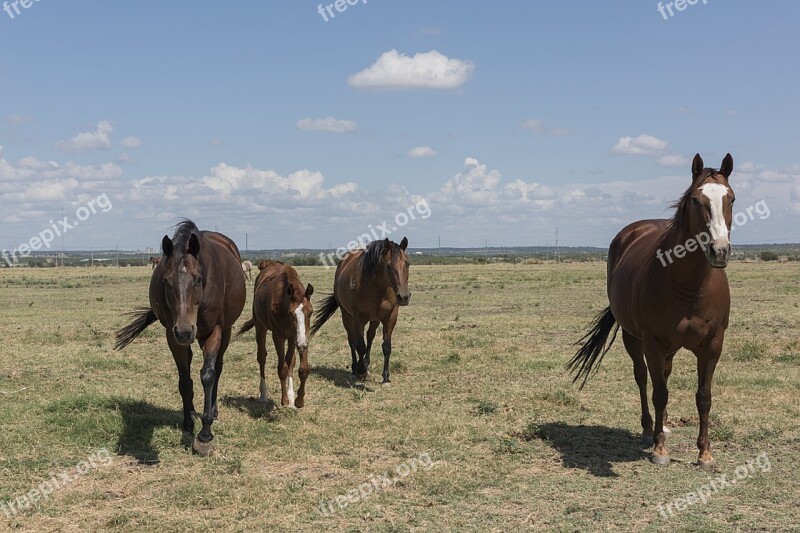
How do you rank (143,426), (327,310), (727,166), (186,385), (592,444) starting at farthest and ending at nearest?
1. (327,310)
2. (143,426)
3. (186,385)
4. (592,444)
5. (727,166)

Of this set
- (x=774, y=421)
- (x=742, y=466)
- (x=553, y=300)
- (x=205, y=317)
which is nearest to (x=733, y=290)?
(x=553, y=300)

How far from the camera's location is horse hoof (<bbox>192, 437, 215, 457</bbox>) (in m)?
6.61

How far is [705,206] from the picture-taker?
18.7 ft

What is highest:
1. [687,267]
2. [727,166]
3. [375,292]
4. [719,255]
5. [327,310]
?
[727,166]

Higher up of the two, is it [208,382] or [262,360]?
[208,382]

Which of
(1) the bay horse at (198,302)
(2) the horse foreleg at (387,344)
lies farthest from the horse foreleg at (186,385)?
(2) the horse foreleg at (387,344)

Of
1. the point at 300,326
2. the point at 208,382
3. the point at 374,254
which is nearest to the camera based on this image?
the point at 208,382

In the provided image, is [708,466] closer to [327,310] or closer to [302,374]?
[302,374]

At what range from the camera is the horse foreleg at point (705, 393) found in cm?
616

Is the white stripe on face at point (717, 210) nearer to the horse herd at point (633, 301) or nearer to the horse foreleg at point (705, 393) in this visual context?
the horse herd at point (633, 301)

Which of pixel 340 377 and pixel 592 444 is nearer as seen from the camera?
pixel 592 444

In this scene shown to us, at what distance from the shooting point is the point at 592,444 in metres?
7.01

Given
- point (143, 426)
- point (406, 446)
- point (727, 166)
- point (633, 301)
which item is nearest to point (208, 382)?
point (143, 426)

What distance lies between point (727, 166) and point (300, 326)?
477 centimetres
